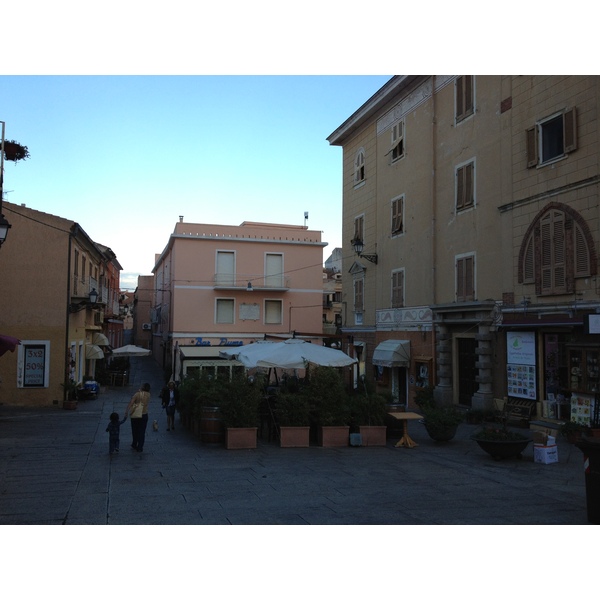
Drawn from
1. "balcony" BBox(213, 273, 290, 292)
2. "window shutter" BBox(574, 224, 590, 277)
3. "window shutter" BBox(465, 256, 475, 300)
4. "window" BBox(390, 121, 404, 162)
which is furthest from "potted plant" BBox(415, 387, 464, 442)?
"balcony" BBox(213, 273, 290, 292)

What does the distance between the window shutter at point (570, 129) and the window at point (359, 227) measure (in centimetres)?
1277

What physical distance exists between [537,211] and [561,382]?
14.5 ft

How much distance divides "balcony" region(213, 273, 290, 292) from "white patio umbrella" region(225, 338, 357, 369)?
2014 cm

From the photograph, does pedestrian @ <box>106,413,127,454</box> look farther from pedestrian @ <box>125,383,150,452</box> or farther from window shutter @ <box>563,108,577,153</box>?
window shutter @ <box>563,108,577,153</box>

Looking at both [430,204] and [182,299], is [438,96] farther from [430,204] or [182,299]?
[182,299]

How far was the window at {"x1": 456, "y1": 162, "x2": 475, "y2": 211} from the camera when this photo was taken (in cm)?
1872

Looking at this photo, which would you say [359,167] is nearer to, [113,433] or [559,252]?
[559,252]

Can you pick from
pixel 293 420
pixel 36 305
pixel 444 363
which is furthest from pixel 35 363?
pixel 444 363

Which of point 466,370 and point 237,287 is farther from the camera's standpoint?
point 237,287

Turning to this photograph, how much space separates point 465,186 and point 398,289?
18.2ft

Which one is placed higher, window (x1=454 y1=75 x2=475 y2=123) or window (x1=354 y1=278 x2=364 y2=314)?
window (x1=454 y1=75 x2=475 y2=123)

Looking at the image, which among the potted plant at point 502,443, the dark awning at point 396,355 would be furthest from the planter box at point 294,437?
the dark awning at point 396,355

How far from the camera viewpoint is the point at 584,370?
1356cm

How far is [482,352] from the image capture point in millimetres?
17359
